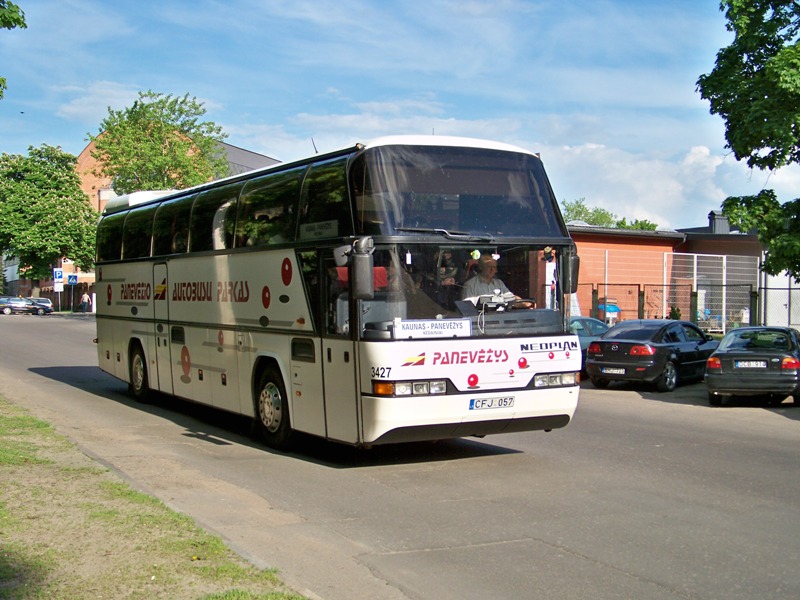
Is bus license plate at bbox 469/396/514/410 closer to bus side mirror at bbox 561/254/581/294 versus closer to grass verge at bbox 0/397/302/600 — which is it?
bus side mirror at bbox 561/254/581/294

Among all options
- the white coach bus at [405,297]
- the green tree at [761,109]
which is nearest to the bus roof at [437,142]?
the white coach bus at [405,297]

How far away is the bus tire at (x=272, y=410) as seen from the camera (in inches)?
443

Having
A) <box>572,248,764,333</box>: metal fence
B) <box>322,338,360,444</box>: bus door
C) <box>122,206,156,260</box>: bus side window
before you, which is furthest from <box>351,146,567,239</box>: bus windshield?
<box>572,248,764,333</box>: metal fence

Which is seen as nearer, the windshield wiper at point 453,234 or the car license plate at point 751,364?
the windshield wiper at point 453,234

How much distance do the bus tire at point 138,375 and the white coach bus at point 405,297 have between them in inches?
186

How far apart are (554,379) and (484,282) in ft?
4.48

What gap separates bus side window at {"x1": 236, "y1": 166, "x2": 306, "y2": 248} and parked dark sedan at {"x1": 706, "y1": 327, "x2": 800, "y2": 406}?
923cm

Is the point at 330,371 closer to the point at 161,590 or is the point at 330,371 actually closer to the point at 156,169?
the point at 161,590

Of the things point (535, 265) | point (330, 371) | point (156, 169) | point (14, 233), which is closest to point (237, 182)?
point (330, 371)

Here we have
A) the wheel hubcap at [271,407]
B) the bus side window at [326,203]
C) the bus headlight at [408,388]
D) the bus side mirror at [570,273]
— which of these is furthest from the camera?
the wheel hubcap at [271,407]

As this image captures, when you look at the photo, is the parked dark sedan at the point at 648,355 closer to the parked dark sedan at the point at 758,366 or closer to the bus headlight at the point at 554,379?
the parked dark sedan at the point at 758,366

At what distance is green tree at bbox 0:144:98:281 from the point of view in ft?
246

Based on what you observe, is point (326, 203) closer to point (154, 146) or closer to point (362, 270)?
point (362, 270)

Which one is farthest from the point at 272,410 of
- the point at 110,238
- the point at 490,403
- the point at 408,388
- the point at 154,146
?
the point at 154,146
